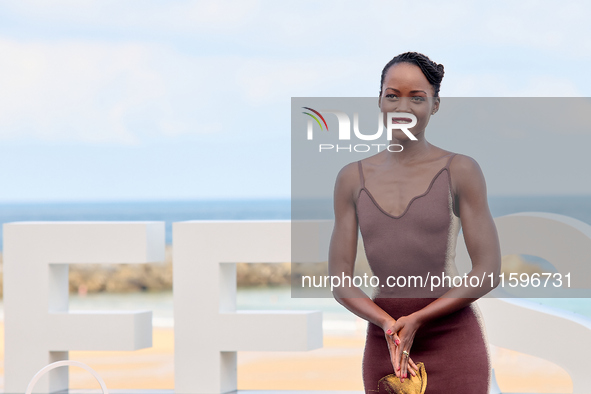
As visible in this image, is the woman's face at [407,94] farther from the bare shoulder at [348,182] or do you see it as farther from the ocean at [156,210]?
the ocean at [156,210]

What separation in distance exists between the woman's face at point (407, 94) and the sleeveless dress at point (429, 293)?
12 centimetres

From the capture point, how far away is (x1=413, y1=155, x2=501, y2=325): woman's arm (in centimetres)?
167

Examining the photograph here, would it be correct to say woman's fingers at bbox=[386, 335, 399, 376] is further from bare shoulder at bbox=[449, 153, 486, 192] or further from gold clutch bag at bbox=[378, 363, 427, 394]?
bare shoulder at bbox=[449, 153, 486, 192]

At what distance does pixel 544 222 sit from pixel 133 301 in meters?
10.8

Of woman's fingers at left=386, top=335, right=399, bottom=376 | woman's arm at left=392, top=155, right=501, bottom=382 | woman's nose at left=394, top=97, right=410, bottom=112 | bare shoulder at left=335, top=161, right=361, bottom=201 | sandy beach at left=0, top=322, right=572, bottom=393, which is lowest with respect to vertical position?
sandy beach at left=0, top=322, right=572, bottom=393

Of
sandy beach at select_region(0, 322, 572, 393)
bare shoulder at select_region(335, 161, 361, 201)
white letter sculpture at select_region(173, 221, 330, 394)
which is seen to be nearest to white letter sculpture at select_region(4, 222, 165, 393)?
→ white letter sculpture at select_region(173, 221, 330, 394)

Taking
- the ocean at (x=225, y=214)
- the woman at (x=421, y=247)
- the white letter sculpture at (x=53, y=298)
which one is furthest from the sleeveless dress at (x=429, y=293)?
the white letter sculpture at (x=53, y=298)

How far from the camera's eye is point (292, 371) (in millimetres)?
7371

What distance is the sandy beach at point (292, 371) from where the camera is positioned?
6.59m

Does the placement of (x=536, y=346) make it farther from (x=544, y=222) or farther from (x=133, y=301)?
(x=133, y=301)

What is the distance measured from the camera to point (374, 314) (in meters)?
1.69

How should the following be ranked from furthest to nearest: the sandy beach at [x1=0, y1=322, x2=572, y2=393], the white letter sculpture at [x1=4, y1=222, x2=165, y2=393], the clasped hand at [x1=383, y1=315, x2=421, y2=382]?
the sandy beach at [x1=0, y1=322, x2=572, y2=393] < the white letter sculpture at [x1=4, y1=222, x2=165, y2=393] < the clasped hand at [x1=383, y1=315, x2=421, y2=382]

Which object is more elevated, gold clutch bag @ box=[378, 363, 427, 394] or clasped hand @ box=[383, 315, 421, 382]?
clasped hand @ box=[383, 315, 421, 382]

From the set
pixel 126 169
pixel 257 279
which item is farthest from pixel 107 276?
pixel 126 169
